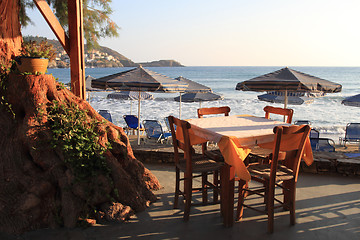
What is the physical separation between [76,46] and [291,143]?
10.7 feet

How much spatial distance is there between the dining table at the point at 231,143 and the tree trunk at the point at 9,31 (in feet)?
7.80

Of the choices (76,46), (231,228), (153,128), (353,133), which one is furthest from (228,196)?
(353,133)

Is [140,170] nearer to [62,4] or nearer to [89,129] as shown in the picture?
[89,129]

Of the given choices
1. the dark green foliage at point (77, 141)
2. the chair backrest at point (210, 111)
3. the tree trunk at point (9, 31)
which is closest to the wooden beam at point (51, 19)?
the tree trunk at point (9, 31)

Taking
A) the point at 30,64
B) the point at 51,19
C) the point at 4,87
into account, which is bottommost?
the point at 4,87

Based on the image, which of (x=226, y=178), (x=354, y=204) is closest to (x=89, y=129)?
(x=226, y=178)

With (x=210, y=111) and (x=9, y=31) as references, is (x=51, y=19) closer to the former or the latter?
(x=9, y=31)

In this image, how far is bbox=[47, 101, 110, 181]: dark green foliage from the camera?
11.5 ft

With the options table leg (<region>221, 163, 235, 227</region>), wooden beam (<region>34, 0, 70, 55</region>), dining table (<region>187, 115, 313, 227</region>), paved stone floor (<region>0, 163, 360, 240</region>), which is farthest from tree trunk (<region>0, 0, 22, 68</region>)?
table leg (<region>221, 163, 235, 227</region>)

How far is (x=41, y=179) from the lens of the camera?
11.2ft

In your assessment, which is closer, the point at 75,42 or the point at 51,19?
the point at 51,19

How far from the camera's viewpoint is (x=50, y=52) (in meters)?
4.05

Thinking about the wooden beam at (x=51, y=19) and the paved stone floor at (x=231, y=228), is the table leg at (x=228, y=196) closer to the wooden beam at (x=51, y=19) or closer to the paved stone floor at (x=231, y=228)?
the paved stone floor at (x=231, y=228)

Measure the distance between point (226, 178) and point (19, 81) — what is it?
2.54m
